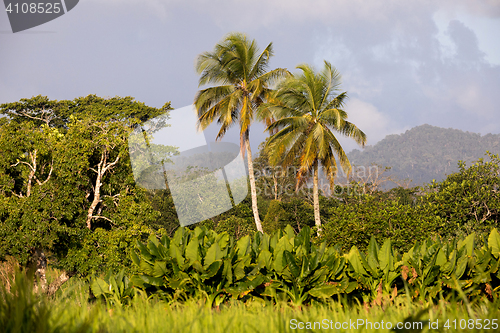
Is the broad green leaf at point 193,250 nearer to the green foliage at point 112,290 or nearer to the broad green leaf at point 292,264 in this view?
the green foliage at point 112,290

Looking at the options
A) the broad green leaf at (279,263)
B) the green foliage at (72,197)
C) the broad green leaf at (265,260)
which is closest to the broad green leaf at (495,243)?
the broad green leaf at (279,263)

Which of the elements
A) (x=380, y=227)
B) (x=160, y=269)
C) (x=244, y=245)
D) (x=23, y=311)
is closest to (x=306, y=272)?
(x=244, y=245)

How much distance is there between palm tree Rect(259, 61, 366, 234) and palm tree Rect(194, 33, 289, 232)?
1.57 meters

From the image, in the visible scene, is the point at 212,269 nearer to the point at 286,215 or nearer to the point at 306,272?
the point at 306,272

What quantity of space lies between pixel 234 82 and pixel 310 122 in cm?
567

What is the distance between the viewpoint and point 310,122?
20297mm

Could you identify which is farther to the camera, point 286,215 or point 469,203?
point 286,215

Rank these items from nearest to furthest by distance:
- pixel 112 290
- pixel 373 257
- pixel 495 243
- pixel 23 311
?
1. pixel 23 311
2. pixel 112 290
3. pixel 373 257
4. pixel 495 243

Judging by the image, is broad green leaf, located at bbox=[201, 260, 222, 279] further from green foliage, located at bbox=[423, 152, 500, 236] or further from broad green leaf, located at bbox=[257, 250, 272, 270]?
green foliage, located at bbox=[423, 152, 500, 236]

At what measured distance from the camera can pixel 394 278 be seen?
13.0 ft

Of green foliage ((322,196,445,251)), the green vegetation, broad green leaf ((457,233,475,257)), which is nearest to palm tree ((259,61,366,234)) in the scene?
the green vegetation

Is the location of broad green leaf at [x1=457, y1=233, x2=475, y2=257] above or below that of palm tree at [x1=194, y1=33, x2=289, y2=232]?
below

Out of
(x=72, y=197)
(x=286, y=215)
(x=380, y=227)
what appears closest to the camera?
(x=380, y=227)

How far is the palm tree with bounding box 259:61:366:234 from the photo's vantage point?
63.4ft
